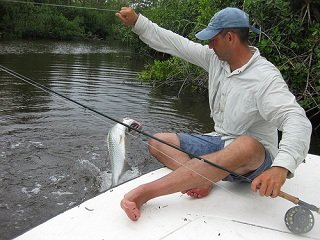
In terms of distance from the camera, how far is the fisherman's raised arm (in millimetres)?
3699

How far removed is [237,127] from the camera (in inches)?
129

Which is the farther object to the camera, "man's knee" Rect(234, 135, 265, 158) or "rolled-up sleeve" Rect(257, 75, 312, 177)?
"man's knee" Rect(234, 135, 265, 158)

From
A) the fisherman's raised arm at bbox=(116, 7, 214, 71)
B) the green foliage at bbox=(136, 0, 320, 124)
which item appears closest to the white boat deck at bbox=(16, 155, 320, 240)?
the fisherman's raised arm at bbox=(116, 7, 214, 71)

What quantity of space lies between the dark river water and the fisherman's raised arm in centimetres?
176

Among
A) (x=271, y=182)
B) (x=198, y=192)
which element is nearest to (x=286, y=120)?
(x=271, y=182)

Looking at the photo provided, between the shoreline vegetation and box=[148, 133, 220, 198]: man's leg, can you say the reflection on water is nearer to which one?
the shoreline vegetation

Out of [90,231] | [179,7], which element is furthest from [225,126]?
[179,7]

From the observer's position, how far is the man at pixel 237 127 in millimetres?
2697

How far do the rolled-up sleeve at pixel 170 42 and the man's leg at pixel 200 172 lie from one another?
41.2 inches

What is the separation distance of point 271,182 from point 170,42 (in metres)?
1.74

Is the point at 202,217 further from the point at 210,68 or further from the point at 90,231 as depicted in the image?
the point at 210,68

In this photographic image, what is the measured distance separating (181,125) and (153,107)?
59.3 inches

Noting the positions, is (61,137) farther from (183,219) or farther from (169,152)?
(183,219)

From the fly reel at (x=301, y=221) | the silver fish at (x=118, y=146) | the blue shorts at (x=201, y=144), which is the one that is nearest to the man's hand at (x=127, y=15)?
the silver fish at (x=118, y=146)
